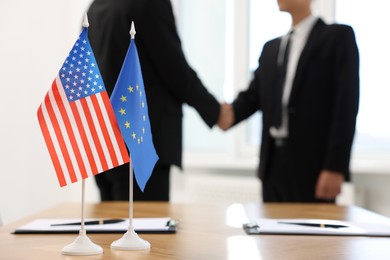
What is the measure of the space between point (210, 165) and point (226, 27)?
0.99m

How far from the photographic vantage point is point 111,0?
7.60 ft

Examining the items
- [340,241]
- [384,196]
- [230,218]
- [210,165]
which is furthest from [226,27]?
[340,241]

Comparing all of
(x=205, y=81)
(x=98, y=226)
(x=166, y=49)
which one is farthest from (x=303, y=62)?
→ (x=205, y=81)

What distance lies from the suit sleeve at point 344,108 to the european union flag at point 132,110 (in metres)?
1.46

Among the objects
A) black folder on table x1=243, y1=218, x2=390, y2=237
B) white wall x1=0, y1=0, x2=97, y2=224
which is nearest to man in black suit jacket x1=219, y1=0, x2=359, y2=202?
black folder on table x1=243, y1=218, x2=390, y2=237

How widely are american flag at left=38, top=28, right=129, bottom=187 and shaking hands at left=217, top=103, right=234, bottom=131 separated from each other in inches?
66.6

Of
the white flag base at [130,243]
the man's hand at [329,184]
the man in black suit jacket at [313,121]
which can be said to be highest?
the man in black suit jacket at [313,121]

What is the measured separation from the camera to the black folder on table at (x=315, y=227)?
55.8 inches

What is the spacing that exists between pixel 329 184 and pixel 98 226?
1279 mm

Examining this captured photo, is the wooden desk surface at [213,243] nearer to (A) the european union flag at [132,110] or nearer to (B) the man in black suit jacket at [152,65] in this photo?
(A) the european union flag at [132,110]

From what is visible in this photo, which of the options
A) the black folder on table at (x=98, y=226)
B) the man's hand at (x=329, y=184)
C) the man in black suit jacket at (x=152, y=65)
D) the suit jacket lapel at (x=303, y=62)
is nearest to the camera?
the black folder on table at (x=98, y=226)

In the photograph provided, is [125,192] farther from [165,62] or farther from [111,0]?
[111,0]

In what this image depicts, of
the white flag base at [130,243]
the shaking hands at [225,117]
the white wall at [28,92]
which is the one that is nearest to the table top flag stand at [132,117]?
the white flag base at [130,243]

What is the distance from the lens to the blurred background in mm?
3797
